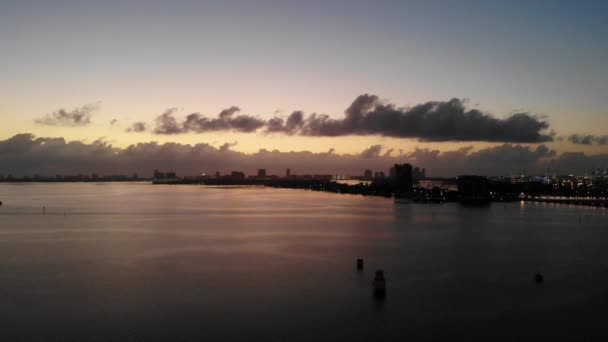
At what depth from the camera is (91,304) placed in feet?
41.2

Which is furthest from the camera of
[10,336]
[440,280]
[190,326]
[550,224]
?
[550,224]

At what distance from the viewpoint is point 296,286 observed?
577 inches

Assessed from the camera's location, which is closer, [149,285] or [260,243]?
[149,285]

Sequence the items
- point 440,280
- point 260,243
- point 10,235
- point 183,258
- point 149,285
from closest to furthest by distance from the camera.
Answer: point 149,285, point 440,280, point 183,258, point 260,243, point 10,235

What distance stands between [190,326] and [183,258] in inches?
343

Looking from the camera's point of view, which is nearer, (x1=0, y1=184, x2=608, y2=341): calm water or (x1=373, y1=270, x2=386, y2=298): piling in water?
(x1=0, y1=184, x2=608, y2=341): calm water

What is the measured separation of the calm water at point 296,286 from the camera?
10.9 metres

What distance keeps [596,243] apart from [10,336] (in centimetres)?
2455

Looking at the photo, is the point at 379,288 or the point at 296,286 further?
the point at 296,286

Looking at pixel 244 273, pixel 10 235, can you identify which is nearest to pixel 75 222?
pixel 10 235

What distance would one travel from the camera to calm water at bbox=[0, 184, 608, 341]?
35.8ft

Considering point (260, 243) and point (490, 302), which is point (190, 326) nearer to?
point (490, 302)

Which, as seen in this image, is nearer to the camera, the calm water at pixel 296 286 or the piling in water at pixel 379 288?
the calm water at pixel 296 286

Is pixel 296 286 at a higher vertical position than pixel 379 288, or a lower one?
lower
